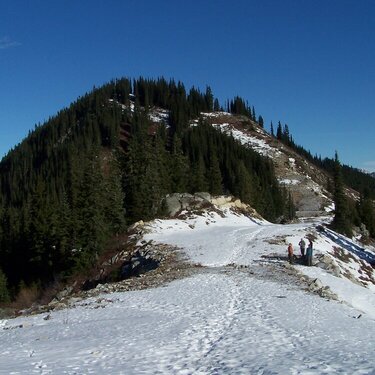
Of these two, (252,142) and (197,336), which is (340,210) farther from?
(252,142)

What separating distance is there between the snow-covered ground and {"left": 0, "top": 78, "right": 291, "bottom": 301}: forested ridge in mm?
25001

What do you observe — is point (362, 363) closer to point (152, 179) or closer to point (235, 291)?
point (235, 291)

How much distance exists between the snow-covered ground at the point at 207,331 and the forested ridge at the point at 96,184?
25001mm

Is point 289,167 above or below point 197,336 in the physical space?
above

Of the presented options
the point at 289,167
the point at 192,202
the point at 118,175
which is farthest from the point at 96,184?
the point at 289,167

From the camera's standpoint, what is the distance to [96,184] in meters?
51.1

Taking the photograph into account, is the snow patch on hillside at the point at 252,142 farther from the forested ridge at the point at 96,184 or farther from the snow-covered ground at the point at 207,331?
the snow-covered ground at the point at 207,331

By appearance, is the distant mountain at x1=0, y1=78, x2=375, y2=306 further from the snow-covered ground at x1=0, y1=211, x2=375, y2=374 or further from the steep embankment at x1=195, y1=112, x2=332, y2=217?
the snow-covered ground at x1=0, y1=211, x2=375, y2=374

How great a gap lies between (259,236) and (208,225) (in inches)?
530

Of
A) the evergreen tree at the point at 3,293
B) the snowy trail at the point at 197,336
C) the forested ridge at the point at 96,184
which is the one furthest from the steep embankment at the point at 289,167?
the snowy trail at the point at 197,336

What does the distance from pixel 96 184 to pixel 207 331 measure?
38398mm

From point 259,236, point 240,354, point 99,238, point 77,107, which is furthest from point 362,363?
point 77,107

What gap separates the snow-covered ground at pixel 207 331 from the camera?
10781mm

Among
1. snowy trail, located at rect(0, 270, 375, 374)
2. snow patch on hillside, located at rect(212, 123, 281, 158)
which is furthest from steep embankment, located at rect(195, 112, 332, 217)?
snowy trail, located at rect(0, 270, 375, 374)
